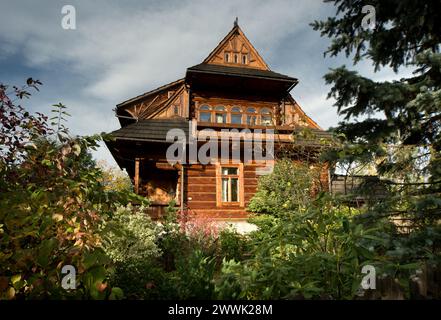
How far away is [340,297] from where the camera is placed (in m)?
2.46

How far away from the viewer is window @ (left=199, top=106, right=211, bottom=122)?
50.0ft

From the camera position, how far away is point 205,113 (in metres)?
15.3

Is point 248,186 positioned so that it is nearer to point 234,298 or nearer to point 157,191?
point 157,191

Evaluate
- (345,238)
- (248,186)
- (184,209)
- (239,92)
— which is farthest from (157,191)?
(345,238)

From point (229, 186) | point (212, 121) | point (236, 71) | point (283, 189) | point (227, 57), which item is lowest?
point (283, 189)

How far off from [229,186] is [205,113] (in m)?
4.03

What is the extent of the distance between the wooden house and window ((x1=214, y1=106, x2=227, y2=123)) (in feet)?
0.17

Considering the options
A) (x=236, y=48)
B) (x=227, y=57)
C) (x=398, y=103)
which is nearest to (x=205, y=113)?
(x=227, y=57)

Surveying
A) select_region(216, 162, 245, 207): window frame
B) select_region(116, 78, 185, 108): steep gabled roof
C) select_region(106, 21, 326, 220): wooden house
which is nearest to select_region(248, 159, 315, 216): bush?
select_region(216, 162, 245, 207): window frame

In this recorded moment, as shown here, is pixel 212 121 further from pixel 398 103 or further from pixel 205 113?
pixel 398 103

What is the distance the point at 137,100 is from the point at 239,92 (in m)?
5.66

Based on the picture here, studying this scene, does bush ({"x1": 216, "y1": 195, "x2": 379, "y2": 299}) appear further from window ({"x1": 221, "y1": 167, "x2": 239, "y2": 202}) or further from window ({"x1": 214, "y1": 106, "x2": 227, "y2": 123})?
window ({"x1": 214, "y1": 106, "x2": 227, "y2": 123})

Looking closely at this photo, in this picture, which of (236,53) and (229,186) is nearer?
(229,186)

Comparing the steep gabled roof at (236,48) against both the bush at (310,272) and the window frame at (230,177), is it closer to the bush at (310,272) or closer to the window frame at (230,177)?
the window frame at (230,177)
